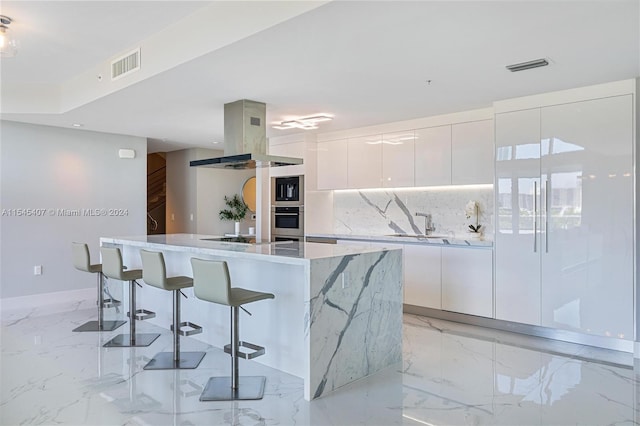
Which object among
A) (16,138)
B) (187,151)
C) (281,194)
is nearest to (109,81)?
(16,138)

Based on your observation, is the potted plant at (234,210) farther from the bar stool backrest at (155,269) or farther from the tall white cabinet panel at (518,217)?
the tall white cabinet panel at (518,217)

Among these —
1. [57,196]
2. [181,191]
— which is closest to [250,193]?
[181,191]

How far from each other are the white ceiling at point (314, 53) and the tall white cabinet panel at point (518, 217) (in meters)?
0.38

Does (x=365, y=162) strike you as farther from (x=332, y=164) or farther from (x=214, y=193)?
(x=214, y=193)

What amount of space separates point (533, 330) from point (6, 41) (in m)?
5.31

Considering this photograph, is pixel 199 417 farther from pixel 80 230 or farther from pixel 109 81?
pixel 80 230

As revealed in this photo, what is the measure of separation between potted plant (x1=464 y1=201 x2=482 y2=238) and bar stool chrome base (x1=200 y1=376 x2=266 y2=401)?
312cm

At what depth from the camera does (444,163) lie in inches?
203

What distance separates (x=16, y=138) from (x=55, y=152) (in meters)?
0.48

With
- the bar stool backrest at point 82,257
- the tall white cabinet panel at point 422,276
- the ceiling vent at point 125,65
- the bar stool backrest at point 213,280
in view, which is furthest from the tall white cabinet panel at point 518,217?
the bar stool backrest at point 82,257

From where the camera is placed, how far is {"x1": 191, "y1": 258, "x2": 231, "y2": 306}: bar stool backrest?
9.68 ft

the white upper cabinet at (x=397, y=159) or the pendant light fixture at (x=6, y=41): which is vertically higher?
the pendant light fixture at (x=6, y=41)

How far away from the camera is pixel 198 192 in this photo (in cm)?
823

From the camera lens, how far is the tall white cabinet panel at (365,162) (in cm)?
577
